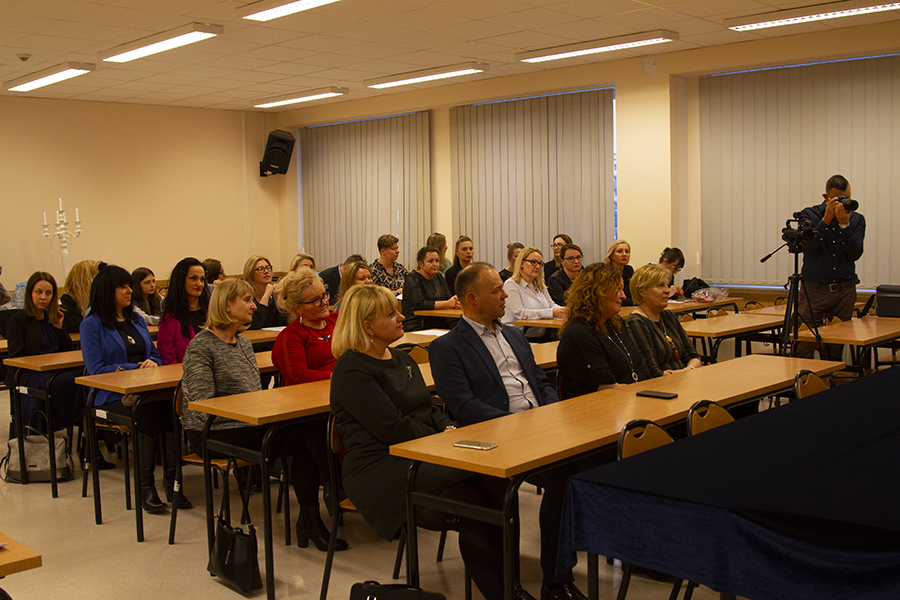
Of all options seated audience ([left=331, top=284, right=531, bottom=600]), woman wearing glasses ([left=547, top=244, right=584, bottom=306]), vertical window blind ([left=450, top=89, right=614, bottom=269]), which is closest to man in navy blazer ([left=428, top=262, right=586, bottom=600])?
seated audience ([left=331, top=284, right=531, bottom=600])

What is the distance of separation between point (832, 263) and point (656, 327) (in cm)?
292

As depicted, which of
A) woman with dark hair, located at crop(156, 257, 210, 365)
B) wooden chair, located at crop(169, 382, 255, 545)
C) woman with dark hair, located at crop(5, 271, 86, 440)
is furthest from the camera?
woman with dark hair, located at crop(5, 271, 86, 440)

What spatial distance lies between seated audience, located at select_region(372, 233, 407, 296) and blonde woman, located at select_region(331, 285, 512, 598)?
15.0 ft

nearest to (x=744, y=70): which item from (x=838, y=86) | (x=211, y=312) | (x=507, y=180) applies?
(x=838, y=86)

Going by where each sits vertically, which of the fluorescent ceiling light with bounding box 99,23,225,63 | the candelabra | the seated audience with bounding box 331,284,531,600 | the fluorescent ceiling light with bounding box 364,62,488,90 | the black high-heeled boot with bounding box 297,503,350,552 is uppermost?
the fluorescent ceiling light with bounding box 364,62,488,90

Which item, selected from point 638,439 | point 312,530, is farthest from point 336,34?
point 638,439

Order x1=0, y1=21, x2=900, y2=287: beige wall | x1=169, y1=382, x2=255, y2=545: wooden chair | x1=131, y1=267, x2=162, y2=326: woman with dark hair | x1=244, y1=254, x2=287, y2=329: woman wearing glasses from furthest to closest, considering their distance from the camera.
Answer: x1=0, y1=21, x2=900, y2=287: beige wall → x1=244, y1=254, x2=287, y2=329: woman wearing glasses → x1=131, y1=267, x2=162, y2=326: woman with dark hair → x1=169, y1=382, x2=255, y2=545: wooden chair

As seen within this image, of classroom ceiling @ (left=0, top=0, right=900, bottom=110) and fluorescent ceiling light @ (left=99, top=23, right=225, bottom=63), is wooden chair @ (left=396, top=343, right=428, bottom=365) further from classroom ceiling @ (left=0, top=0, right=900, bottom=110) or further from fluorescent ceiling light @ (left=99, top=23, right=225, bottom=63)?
fluorescent ceiling light @ (left=99, top=23, right=225, bottom=63)

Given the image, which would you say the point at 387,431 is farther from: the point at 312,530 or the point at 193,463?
the point at 193,463

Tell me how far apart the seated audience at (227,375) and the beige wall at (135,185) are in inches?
287

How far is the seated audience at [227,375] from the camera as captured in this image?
3723 mm

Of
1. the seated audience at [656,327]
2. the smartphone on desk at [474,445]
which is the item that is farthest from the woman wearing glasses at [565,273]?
the smartphone on desk at [474,445]

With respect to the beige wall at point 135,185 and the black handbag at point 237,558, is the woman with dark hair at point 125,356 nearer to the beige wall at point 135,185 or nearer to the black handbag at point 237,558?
the black handbag at point 237,558

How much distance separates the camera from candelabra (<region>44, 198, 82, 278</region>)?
10.1 meters
